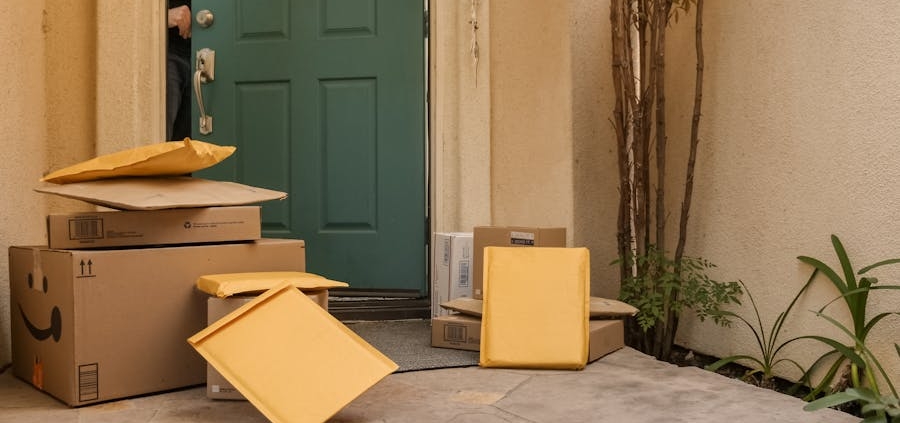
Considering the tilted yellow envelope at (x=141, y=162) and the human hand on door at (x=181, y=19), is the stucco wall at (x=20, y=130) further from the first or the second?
the human hand on door at (x=181, y=19)

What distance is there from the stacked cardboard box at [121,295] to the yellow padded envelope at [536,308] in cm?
72

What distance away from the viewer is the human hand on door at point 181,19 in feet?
10.4

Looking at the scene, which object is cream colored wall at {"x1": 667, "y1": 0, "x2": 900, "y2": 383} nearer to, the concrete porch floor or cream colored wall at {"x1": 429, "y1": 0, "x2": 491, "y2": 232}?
the concrete porch floor

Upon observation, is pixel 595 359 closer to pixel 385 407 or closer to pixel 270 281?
pixel 385 407

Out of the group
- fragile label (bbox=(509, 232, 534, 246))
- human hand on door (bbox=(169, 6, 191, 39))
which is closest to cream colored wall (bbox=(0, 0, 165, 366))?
human hand on door (bbox=(169, 6, 191, 39))

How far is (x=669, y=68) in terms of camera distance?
284cm

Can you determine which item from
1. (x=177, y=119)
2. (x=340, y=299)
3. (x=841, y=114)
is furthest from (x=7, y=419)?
(x=841, y=114)

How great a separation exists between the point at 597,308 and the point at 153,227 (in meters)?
1.36

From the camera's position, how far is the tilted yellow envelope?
1.92 meters

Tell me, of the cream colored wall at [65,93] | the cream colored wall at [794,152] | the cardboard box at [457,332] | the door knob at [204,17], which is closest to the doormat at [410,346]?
the cardboard box at [457,332]

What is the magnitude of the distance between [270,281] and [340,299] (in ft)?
4.22

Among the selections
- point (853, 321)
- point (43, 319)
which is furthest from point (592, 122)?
point (43, 319)

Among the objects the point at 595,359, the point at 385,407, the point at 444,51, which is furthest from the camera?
the point at 444,51

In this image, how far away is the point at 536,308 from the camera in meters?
2.30
